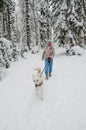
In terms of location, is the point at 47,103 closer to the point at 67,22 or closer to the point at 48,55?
the point at 48,55

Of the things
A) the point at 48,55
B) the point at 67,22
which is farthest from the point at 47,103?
the point at 67,22

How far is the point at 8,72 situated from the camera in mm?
12633

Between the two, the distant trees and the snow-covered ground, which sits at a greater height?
the distant trees

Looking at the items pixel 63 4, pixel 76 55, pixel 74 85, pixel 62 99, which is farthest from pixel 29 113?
pixel 63 4

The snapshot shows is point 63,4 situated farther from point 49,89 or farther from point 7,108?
point 7,108

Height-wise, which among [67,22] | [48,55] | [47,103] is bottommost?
[47,103]

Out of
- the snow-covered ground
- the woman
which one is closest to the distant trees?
the snow-covered ground

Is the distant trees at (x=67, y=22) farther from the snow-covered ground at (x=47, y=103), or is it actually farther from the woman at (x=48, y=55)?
the woman at (x=48, y=55)

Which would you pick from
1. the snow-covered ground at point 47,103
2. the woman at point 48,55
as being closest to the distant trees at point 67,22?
the snow-covered ground at point 47,103

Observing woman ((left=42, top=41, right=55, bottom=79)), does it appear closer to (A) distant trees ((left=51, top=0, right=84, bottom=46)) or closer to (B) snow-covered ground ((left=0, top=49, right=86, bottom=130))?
(B) snow-covered ground ((left=0, top=49, right=86, bottom=130))

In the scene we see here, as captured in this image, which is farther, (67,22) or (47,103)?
(67,22)

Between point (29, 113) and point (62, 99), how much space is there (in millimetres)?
1587

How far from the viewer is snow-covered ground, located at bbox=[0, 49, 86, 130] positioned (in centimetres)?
640

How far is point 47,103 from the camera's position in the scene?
7820 millimetres
